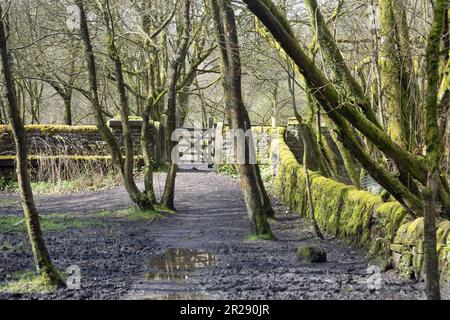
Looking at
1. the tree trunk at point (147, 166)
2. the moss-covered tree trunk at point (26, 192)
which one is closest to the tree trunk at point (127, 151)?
the tree trunk at point (147, 166)

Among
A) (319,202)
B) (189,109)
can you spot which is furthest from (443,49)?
(189,109)

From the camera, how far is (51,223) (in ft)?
36.9

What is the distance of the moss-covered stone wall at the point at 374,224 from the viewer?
5922mm

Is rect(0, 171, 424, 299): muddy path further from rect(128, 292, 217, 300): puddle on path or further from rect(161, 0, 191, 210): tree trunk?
rect(161, 0, 191, 210): tree trunk

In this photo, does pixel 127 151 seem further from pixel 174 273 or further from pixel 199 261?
pixel 174 273

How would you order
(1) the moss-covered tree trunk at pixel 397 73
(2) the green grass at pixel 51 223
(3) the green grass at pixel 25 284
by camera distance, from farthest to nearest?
(2) the green grass at pixel 51 223, (1) the moss-covered tree trunk at pixel 397 73, (3) the green grass at pixel 25 284

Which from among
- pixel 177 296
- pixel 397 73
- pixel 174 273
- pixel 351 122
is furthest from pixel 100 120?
pixel 177 296

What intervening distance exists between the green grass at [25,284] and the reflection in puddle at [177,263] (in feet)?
3.98

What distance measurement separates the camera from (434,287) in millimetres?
3939

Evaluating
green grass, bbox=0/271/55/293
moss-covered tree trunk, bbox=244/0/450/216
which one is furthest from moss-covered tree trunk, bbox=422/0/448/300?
green grass, bbox=0/271/55/293

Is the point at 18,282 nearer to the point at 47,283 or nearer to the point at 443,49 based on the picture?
the point at 47,283

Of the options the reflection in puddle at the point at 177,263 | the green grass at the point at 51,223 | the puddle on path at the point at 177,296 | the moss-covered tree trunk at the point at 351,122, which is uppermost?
the moss-covered tree trunk at the point at 351,122

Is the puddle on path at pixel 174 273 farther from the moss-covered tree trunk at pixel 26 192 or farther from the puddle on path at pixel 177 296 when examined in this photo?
the moss-covered tree trunk at pixel 26 192

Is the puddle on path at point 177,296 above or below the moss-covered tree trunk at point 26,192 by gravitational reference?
below
